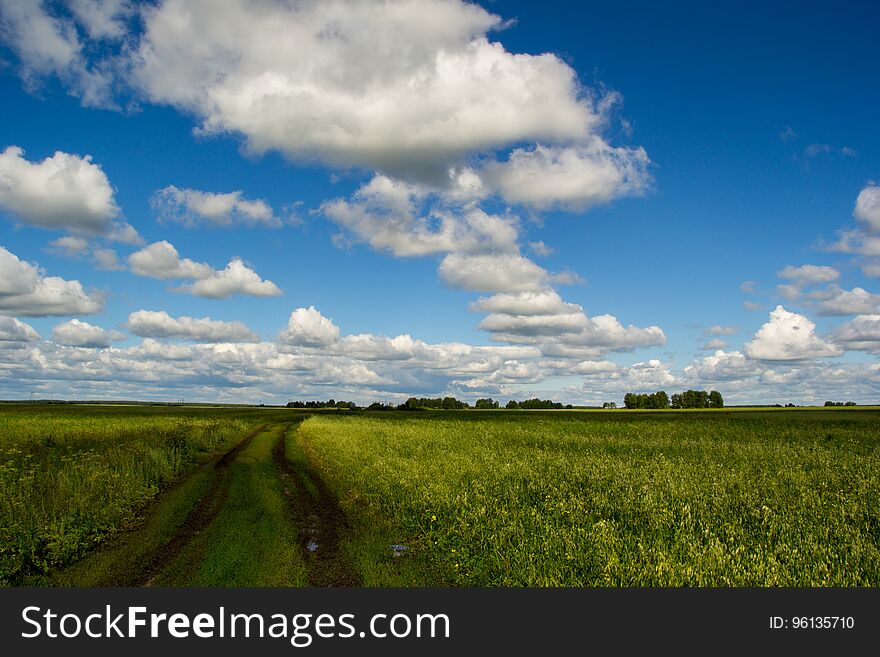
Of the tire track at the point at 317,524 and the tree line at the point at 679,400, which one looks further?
the tree line at the point at 679,400

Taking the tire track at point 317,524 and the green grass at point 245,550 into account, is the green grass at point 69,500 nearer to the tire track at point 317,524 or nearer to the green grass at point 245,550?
the green grass at point 245,550

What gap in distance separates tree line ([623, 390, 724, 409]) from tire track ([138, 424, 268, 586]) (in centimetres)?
18587

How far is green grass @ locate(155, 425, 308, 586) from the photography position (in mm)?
10398

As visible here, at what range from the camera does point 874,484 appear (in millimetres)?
17234

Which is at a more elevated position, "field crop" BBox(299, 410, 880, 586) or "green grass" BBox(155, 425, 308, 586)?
"field crop" BBox(299, 410, 880, 586)

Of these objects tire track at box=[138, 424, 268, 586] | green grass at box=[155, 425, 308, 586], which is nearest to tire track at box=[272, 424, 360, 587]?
green grass at box=[155, 425, 308, 586]

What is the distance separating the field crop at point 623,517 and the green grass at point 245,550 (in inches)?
64.7

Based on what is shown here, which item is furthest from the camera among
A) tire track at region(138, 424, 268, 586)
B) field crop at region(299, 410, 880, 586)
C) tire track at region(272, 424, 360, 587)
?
tire track at region(138, 424, 268, 586)

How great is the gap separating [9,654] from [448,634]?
6695mm

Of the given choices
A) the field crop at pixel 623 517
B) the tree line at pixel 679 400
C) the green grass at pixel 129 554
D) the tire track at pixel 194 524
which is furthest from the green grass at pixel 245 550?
the tree line at pixel 679 400

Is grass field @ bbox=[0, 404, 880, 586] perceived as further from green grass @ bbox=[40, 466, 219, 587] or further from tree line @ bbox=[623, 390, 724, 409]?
tree line @ bbox=[623, 390, 724, 409]

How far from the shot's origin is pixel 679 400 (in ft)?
622

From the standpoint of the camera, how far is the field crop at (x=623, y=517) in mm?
9875

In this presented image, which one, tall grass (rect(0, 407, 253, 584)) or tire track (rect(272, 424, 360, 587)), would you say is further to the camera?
tall grass (rect(0, 407, 253, 584))
